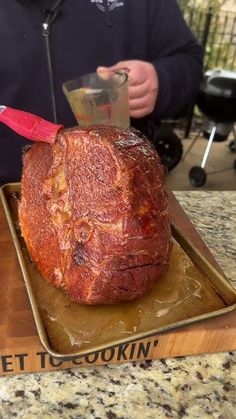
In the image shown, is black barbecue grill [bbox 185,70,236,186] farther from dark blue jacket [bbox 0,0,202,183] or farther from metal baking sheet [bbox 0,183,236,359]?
metal baking sheet [bbox 0,183,236,359]

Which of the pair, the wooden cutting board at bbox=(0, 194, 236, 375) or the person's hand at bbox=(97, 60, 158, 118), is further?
the person's hand at bbox=(97, 60, 158, 118)

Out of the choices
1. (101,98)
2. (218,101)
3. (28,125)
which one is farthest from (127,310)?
(218,101)

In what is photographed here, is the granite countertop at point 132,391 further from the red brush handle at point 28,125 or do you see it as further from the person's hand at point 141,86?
the person's hand at point 141,86

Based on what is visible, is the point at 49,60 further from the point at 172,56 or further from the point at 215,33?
the point at 215,33

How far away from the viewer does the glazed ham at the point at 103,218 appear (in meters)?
0.61

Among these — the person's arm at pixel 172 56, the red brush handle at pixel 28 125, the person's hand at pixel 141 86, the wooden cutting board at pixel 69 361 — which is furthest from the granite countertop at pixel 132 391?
the person's arm at pixel 172 56

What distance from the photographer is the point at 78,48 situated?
1167 mm

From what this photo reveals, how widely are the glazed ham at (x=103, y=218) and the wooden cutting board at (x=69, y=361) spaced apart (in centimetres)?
7

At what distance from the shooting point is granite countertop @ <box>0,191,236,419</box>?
572mm

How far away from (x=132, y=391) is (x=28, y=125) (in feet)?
1.49

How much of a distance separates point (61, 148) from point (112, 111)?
0.28 m

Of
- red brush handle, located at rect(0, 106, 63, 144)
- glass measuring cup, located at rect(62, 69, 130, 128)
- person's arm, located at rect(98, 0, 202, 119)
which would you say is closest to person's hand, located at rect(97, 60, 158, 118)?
person's arm, located at rect(98, 0, 202, 119)

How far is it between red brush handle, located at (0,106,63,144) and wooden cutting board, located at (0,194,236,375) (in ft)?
0.80

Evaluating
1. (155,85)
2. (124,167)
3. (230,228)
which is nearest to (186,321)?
(124,167)
